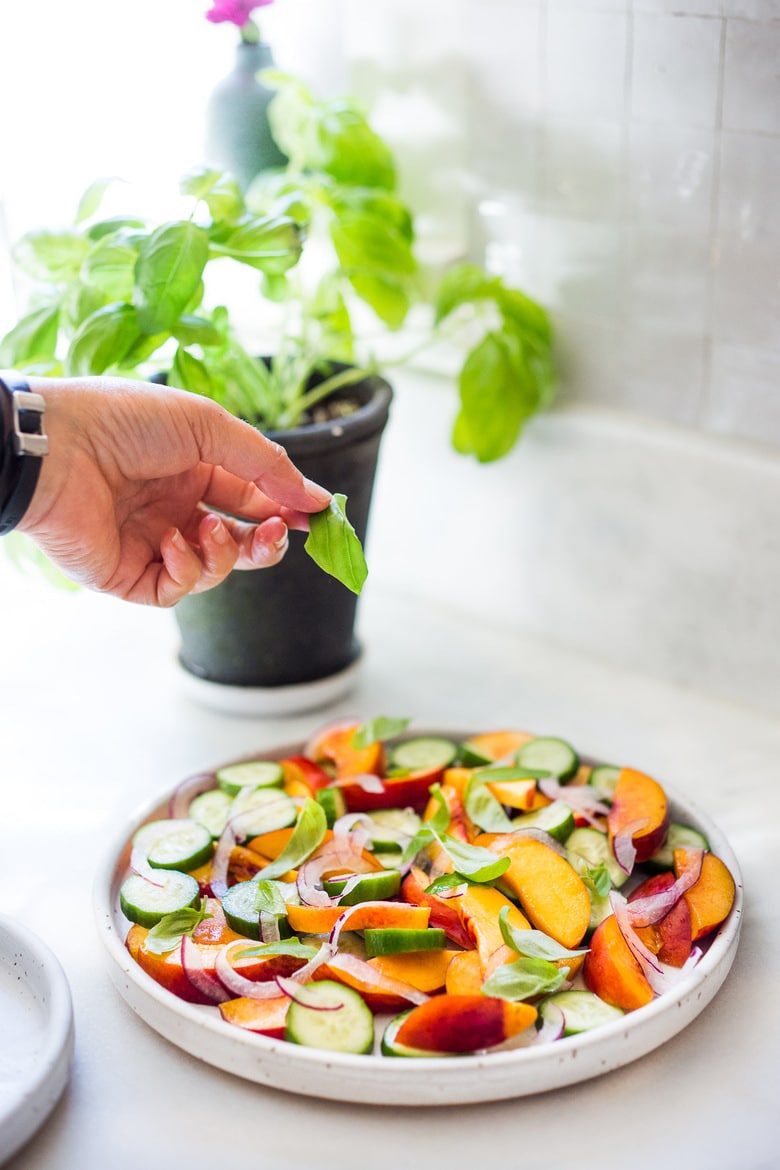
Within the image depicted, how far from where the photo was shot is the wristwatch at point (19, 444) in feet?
2.47

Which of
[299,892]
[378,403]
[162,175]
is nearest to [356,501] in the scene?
[378,403]

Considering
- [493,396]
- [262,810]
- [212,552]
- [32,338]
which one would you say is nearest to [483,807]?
[262,810]

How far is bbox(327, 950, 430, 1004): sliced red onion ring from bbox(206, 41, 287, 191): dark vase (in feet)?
2.45

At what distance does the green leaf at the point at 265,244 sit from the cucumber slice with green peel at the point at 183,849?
15.9 inches

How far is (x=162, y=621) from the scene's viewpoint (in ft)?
4.26

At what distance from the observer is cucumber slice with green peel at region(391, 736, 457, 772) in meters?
0.96

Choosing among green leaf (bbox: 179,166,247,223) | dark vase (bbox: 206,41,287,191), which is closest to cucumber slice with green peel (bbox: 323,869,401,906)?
green leaf (bbox: 179,166,247,223)

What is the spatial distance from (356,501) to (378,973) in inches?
16.7

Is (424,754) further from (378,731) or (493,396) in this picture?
(493,396)

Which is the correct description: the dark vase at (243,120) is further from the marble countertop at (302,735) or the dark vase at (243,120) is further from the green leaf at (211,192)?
the marble countertop at (302,735)

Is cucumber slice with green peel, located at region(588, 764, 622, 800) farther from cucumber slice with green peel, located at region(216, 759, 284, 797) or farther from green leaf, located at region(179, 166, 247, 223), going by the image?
green leaf, located at region(179, 166, 247, 223)

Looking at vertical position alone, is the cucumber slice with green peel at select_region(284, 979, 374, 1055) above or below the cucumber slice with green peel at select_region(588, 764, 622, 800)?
above

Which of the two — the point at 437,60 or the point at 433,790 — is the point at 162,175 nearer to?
the point at 437,60

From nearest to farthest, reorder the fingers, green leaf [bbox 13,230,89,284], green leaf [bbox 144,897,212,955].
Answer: green leaf [bbox 144,897,212,955] → the fingers → green leaf [bbox 13,230,89,284]
